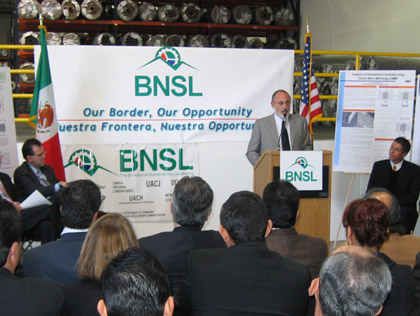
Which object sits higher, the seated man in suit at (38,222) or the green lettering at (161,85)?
the green lettering at (161,85)

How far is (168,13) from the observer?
27.2ft

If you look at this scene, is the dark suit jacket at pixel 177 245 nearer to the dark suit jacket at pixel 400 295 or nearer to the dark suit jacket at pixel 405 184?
the dark suit jacket at pixel 400 295

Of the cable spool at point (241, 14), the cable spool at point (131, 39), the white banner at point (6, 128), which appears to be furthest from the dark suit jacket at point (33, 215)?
the cable spool at point (241, 14)

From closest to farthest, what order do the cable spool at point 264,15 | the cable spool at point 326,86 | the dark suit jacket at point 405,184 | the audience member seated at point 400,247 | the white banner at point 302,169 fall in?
the audience member seated at point 400,247 < the white banner at point 302,169 < the dark suit jacket at point 405,184 < the cable spool at point 326,86 < the cable spool at point 264,15

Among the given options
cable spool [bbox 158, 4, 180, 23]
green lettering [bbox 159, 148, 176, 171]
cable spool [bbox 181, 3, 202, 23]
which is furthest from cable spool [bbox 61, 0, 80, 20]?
green lettering [bbox 159, 148, 176, 171]

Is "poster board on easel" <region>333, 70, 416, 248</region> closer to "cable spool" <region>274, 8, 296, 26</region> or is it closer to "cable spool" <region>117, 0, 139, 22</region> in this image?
"cable spool" <region>274, 8, 296, 26</region>

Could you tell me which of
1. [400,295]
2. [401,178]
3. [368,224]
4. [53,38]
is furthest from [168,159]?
[400,295]

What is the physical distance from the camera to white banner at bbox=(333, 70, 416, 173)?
5.32 m

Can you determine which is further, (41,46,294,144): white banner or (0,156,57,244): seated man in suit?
(41,46,294,144): white banner

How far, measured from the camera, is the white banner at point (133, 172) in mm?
5152

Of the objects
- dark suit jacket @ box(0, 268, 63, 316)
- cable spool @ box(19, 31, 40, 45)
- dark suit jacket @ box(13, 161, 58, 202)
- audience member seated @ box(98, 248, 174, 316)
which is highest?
cable spool @ box(19, 31, 40, 45)

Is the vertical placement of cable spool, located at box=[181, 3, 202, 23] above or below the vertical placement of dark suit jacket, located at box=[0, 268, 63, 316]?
above

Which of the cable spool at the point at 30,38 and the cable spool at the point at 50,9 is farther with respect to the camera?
the cable spool at the point at 50,9

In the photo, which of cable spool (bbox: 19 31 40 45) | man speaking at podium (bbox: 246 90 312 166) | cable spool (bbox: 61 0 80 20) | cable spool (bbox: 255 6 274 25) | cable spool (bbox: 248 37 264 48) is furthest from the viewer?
cable spool (bbox: 255 6 274 25)
